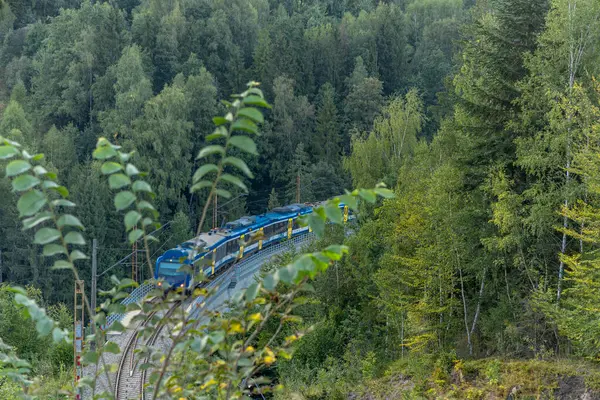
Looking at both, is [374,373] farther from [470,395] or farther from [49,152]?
[49,152]

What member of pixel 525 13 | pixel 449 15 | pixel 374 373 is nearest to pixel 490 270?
pixel 374 373

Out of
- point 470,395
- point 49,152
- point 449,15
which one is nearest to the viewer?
point 470,395

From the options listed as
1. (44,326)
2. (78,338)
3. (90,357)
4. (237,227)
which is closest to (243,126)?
(44,326)

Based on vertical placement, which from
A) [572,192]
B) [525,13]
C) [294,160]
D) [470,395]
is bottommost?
[294,160]

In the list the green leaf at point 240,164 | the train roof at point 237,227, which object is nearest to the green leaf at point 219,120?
the green leaf at point 240,164

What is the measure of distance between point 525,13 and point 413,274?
671 centimetres

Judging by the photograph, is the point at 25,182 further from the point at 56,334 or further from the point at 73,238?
the point at 56,334

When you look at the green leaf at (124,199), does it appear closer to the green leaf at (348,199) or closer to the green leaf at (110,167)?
the green leaf at (110,167)

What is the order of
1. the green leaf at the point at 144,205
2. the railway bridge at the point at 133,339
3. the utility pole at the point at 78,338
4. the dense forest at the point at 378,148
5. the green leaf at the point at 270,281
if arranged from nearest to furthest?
the green leaf at the point at 270,281, the green leaf at the point at 144,205, the utility pole at the point at 78,338, the dense forest at the point at 378,148, the railway bridge at the point at 133,339

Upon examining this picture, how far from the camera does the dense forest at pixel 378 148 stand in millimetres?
14836

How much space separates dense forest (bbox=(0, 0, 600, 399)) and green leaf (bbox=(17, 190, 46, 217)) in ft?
32.8

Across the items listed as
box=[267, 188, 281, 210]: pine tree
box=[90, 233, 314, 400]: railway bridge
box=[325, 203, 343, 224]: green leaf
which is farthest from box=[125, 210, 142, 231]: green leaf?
box=[267, 188, 281, 210]: pine tree

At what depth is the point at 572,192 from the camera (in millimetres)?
13867

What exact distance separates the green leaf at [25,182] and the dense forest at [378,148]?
10001 mm
